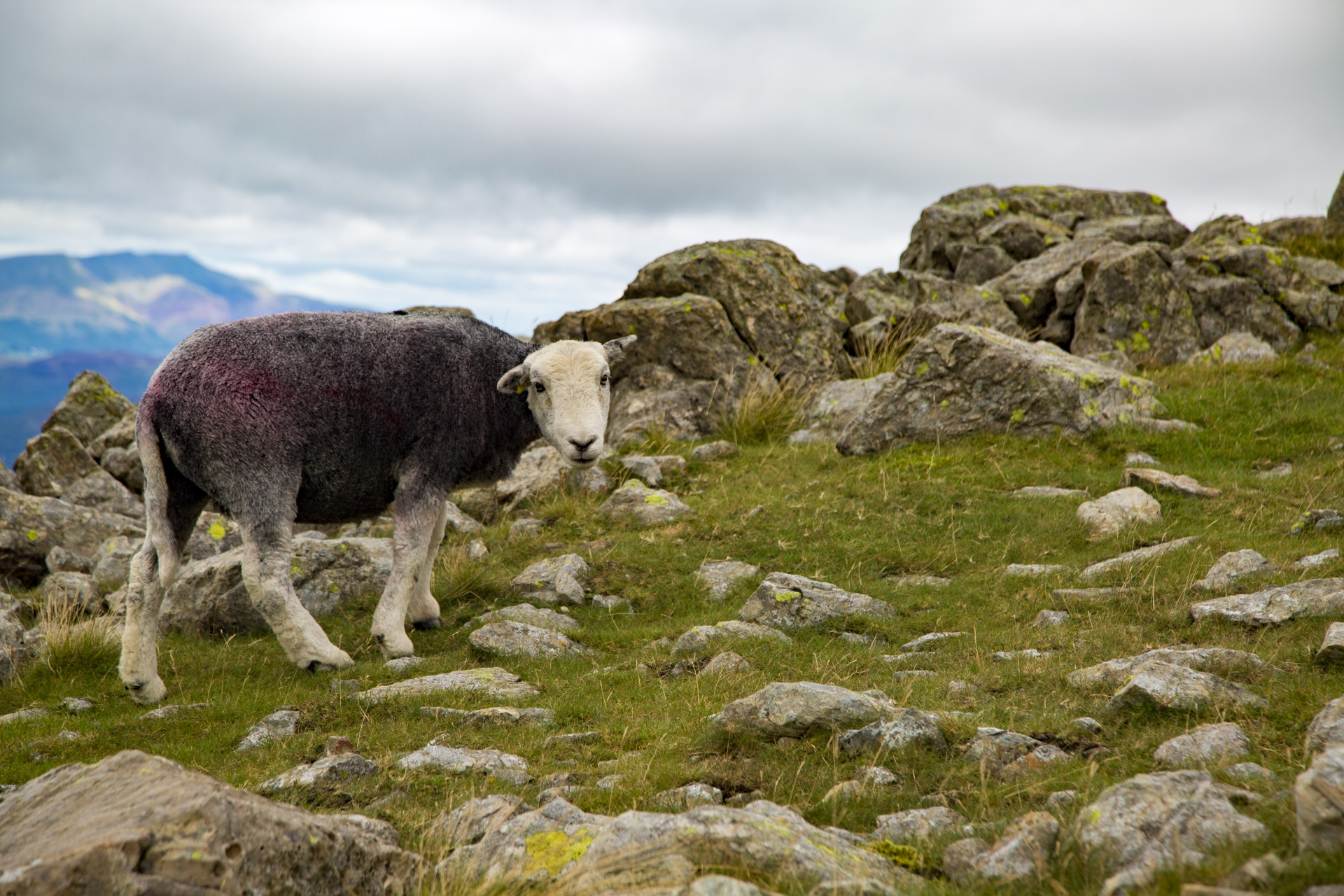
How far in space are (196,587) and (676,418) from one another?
27.7ft

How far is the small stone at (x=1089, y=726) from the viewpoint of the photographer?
18.9 ft

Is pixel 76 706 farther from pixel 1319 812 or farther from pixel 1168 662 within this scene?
pixel 1319 812

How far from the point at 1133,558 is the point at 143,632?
29.9 ft

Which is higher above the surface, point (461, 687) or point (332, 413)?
point (332, 413)

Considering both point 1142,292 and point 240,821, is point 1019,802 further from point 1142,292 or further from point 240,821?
point 1142,292

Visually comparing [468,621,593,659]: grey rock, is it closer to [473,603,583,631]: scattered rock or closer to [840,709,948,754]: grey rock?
[473,603,583,631]: scattered rock

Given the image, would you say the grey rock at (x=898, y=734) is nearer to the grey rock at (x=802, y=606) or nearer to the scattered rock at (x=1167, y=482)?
the grey rock at (x=802, y=606)

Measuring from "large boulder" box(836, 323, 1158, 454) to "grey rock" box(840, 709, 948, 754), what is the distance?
873 cm

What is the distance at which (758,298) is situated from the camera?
18328 millimetres

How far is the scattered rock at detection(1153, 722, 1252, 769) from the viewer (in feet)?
16.4

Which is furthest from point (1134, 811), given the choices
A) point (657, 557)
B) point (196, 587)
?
point (196, 587)

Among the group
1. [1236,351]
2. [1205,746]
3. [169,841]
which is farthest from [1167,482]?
[169,841]

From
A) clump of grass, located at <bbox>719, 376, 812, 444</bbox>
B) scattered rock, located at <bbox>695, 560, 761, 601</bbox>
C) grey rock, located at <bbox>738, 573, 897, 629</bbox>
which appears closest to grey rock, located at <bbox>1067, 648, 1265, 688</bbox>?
grey rock, located at <bbox>738, 573, 897, 629</bbox>

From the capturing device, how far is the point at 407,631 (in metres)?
10.3
